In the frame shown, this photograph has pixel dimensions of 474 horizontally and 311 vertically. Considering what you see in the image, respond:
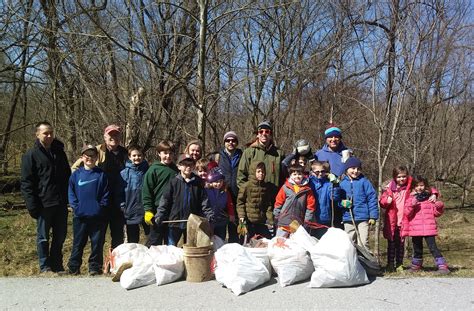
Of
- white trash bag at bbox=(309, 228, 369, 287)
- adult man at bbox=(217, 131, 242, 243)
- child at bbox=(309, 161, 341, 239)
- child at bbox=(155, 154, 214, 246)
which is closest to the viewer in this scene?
white trash bag at bbox=(309, 228, 369, 287)

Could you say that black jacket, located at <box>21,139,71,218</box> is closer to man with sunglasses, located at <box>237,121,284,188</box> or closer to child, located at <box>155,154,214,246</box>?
child, located at <box>155,154,214,246</box>

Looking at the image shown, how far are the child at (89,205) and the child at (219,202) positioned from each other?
1.21 metres

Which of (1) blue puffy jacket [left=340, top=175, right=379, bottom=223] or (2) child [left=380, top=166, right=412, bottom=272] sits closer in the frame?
(1) blue puffy jacket [left=340, top=175, right=379, bottom=223]

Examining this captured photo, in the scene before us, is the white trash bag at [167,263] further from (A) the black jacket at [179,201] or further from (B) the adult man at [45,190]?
(B) the adult man at [45,190]

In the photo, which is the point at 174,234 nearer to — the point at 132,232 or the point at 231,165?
the point at 132,232

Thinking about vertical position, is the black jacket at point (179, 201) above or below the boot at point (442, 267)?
above

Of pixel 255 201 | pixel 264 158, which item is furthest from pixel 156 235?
pixel 264 158

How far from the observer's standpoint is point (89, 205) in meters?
4.98

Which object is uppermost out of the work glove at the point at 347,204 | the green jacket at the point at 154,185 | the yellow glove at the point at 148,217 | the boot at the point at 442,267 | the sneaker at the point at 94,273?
the green jacket at the point at 154,185

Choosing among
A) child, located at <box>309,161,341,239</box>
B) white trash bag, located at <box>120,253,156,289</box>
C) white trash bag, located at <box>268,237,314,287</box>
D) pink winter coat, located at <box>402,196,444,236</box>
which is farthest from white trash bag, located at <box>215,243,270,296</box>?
pink winter coat, located at <box>402,196,444,236</box>

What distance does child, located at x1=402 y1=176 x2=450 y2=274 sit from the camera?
5246 mm

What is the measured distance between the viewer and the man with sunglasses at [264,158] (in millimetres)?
5402

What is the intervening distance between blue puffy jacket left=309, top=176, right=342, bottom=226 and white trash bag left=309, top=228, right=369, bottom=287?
934mm

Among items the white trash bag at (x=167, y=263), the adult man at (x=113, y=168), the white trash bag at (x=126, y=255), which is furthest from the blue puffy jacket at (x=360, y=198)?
the adult man at (x=113, y=168)
